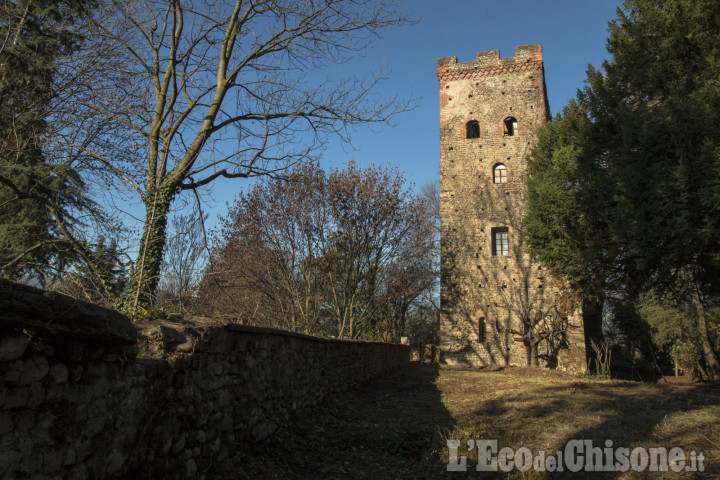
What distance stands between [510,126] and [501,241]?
5295 mm

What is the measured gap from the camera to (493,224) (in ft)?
64.7

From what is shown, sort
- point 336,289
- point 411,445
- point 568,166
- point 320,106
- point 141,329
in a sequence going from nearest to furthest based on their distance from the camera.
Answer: point 141,329 → point 411,445 → point 320,106 → point 568,166 → point 336,289

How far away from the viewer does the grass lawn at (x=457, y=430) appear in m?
4.54

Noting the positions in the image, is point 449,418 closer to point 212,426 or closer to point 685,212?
point 212,426

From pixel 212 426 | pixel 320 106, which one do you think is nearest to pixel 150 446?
pixel 212 426

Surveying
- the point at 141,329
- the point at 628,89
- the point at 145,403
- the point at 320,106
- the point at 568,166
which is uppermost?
the point at 628,89

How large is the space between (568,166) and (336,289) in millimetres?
8225

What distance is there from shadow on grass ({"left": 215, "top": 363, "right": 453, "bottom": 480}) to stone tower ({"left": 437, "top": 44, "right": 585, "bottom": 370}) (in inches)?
454

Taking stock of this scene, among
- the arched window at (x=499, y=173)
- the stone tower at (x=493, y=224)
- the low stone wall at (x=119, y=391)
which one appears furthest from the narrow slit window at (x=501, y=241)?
the low stone wall at (x=119, y=391)

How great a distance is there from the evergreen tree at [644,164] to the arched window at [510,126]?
257 inches

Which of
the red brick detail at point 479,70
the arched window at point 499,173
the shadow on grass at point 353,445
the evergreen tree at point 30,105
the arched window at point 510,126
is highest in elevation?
the red brick detail at point 479,70

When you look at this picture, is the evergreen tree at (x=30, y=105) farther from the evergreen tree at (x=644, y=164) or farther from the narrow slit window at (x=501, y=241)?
the narrow slit window at (x=501, y=241)

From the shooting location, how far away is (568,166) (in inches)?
509

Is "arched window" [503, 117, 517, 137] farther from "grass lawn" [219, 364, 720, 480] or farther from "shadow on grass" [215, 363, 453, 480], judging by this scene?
"shadow on grass" [215, 363, 453, 480]
